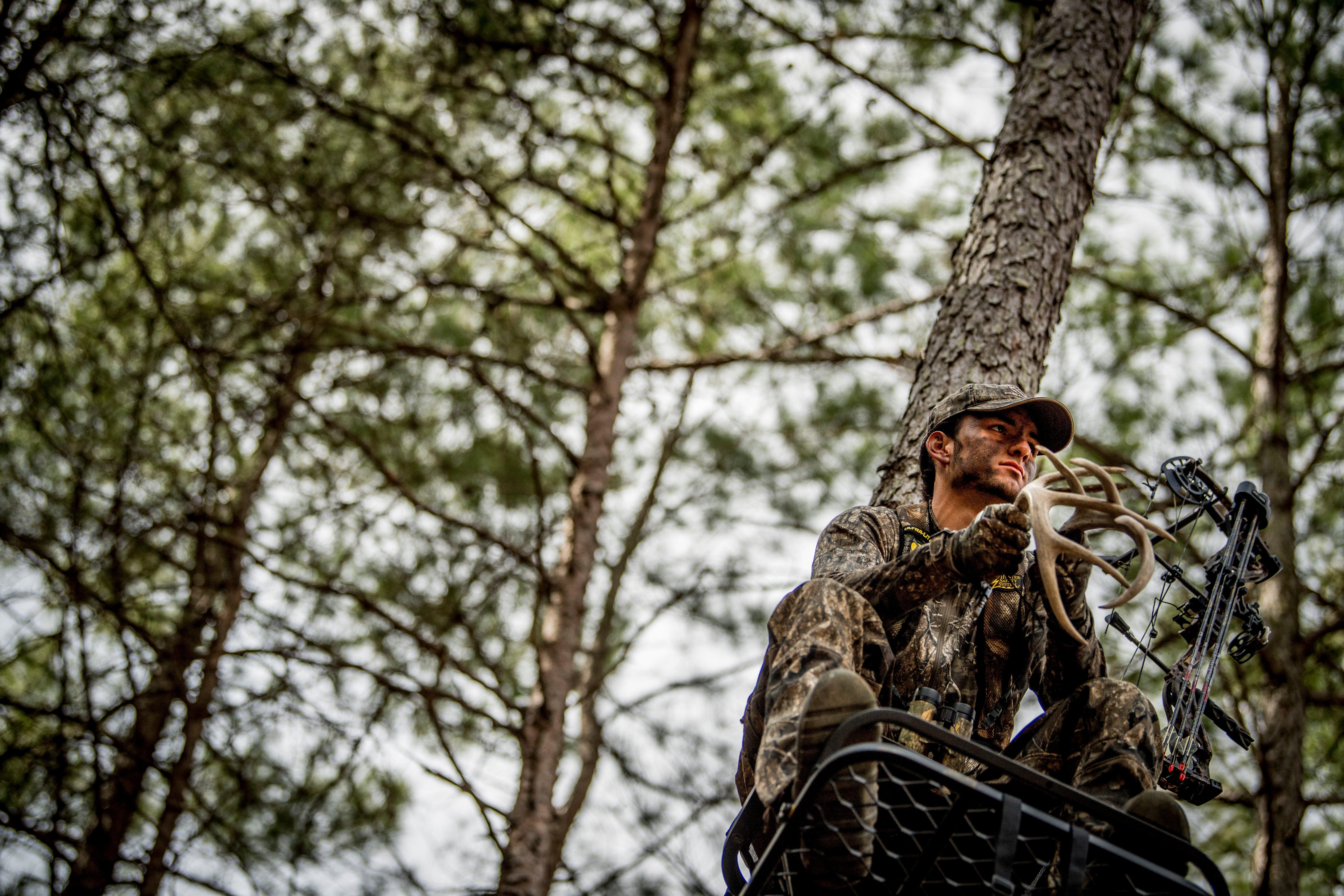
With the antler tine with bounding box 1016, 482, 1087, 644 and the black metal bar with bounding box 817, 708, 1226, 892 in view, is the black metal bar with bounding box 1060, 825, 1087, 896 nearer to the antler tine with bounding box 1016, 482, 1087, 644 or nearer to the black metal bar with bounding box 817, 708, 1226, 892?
the black metal bar with bounding box 817, 708, 1226, 892

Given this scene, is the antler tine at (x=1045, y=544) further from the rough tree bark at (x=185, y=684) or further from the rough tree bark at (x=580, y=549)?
the rough tree bark at (x=185, y=684)

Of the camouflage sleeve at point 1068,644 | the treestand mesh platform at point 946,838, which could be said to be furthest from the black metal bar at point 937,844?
the camouflage sleeve at point 1068,644

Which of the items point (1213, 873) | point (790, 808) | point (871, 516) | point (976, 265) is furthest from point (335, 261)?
point (1213, 873)

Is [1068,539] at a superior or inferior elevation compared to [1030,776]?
superior

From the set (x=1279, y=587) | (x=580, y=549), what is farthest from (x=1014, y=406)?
(x=1279, y=587)

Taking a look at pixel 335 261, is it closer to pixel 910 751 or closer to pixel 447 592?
pixel 447 592

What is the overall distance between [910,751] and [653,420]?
16.5 feet

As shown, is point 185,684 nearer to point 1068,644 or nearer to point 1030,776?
point 1068,644

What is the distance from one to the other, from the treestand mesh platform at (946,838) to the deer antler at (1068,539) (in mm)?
414

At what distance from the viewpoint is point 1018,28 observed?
6.38 m

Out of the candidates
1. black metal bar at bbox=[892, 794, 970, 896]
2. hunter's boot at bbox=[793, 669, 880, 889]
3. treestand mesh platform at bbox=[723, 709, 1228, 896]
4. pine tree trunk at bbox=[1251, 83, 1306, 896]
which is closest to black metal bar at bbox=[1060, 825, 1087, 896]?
treestand mesh platform at bbox=[723, 709, 1228, 896]

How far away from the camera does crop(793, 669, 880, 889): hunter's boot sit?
200cm

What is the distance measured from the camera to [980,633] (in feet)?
9.02

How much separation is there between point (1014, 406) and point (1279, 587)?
393cm
